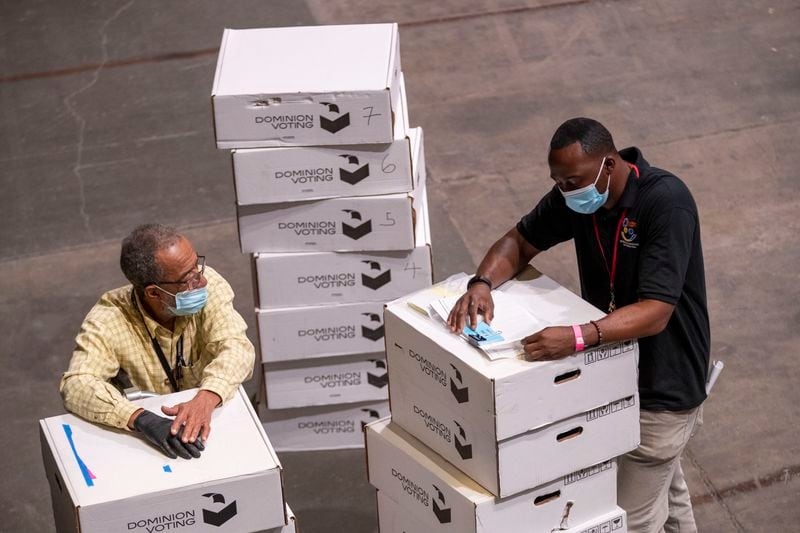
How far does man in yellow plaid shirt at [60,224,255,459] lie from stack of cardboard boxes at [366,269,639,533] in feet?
1.97

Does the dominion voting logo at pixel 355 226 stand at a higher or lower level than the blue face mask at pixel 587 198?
lower

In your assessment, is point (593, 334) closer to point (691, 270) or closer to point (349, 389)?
point (691, 270)

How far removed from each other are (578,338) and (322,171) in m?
1.75

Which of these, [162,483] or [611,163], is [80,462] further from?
[611,163]

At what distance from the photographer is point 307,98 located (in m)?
4.73

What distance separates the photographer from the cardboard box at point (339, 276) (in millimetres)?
5176

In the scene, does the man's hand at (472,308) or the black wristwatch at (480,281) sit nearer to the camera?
the man's hand at (472,308)

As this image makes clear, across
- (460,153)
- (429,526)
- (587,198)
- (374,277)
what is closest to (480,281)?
(587,198)

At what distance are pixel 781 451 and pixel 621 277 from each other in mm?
1939

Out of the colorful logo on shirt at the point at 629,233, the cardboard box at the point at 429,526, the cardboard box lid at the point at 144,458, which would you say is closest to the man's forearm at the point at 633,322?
the colorful logo on shirt at the point at 629,233

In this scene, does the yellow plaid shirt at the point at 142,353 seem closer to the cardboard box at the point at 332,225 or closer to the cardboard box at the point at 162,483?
the cardboard box at the point at 162,483

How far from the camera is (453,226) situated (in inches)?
282

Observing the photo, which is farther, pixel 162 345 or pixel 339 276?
pixel 339 276

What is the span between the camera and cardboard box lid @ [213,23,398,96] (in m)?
4.78
